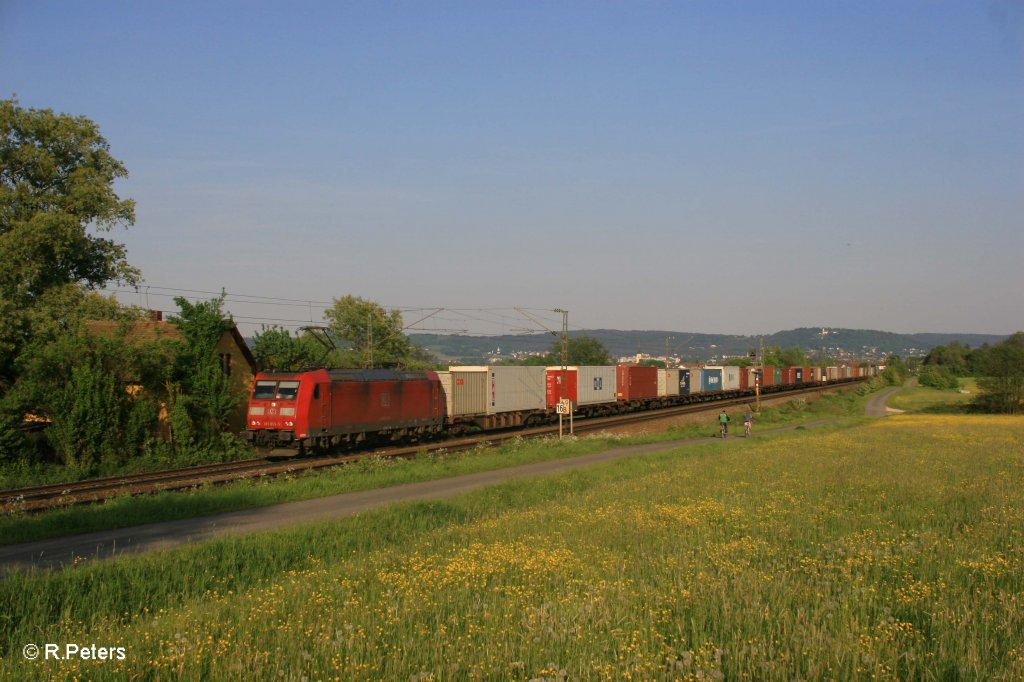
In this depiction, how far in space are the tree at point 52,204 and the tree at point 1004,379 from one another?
67.3 m

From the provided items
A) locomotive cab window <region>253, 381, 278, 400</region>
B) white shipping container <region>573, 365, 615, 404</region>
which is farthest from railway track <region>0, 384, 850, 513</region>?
white shipping container <region>573, 365, 615, 404</region>

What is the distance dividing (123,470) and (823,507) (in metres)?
22.6

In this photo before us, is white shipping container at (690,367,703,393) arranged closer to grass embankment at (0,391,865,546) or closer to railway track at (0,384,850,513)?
grass embankment at (0,391,865,546)

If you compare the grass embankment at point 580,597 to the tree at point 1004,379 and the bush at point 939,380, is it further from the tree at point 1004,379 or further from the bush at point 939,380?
the bush at point 939,380

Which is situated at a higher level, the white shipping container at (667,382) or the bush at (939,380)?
the white shipping container at (667,382)

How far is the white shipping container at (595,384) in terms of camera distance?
5066cm

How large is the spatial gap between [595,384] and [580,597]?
147ft

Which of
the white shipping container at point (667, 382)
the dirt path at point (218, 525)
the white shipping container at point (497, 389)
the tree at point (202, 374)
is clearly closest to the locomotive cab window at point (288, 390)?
the tree at point (202, 374)

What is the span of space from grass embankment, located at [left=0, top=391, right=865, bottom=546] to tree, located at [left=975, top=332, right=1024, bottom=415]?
45563 mm

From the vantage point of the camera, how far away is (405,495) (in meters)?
20.4

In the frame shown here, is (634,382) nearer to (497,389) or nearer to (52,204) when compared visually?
(497,389)

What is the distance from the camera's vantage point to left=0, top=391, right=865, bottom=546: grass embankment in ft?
52.9

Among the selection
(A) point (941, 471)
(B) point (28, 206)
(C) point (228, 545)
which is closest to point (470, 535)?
(C) point (228, 545)

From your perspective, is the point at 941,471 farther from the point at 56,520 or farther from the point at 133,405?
the point at 133,405
